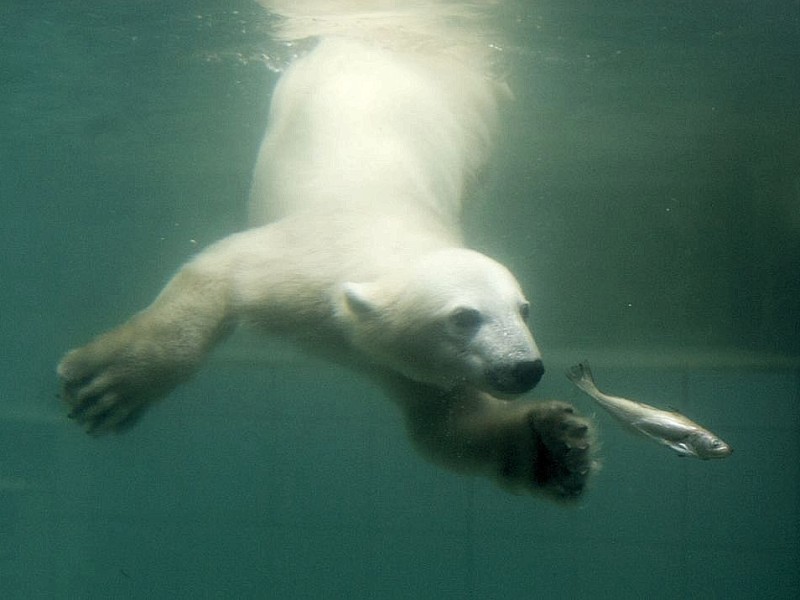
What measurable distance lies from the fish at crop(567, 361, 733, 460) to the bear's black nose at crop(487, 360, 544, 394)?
306 mm

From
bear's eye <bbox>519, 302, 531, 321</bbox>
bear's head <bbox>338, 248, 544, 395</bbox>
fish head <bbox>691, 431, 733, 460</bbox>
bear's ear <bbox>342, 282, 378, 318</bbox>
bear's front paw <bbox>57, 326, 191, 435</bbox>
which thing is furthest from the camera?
bear's front paw <bbox>57, 326, 191, 435</bbox>

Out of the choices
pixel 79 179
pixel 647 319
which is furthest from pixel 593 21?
pixel 79 179

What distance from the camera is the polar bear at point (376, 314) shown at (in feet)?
10.7

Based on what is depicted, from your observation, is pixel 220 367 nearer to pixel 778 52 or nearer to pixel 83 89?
pixel 83 89

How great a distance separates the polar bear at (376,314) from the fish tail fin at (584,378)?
0.18 metres

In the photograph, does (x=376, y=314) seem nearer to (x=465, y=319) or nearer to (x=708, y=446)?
(x=465, y=319)

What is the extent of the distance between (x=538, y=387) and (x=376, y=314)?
21.3ft

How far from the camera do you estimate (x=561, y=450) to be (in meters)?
3.62

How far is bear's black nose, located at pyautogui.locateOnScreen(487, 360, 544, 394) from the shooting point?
9.74 ft

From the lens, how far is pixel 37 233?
2641 cm

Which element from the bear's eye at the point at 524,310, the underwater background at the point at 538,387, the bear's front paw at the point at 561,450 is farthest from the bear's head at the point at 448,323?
the underwater background at the point at 538,387

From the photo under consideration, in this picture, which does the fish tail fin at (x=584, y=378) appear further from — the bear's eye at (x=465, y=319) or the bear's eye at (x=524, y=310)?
the bear's eye at (x=465, y=319)

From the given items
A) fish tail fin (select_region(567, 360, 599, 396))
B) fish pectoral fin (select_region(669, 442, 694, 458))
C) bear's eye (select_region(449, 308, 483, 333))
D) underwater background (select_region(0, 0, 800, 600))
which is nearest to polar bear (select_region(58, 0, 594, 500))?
bear's eye (select_region(449, 308, 483, 333))

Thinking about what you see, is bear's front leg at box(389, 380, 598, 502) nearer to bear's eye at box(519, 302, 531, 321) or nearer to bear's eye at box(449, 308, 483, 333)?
bear's eye at box(519, 302, 531, 321)
